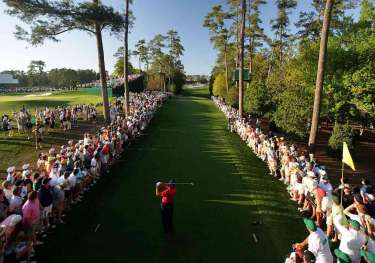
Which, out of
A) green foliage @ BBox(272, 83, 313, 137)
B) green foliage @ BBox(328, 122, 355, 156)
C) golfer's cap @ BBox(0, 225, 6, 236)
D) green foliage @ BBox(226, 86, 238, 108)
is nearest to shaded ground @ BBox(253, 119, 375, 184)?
green foliage @ BBox(328, 122, 355, 156)

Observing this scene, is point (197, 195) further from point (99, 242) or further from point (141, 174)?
point (99, 242)

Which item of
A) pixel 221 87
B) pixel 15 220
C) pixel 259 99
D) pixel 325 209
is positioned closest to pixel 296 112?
pixel 259 99

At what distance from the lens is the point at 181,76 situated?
78.6m

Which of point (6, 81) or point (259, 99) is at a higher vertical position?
point (6, 81)

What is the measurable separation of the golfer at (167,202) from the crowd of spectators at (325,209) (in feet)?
10.9

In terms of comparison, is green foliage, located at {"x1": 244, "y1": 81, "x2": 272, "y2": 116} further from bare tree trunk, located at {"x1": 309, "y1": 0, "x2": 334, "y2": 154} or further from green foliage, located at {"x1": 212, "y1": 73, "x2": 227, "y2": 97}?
green foliage, located at {"x1": 212, "y1": 73, "x2": 227, "y2": 97}

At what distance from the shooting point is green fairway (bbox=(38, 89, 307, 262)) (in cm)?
831

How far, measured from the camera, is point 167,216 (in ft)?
29.4

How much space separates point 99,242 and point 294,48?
26.6m

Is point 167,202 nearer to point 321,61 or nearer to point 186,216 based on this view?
point 186,216

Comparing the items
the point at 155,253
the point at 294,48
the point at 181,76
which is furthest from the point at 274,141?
the point at 181,76

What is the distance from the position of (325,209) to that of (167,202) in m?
4.69

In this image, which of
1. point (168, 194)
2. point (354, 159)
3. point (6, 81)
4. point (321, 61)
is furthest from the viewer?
point (6, 81)

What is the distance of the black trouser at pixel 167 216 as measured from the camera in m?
8.89
